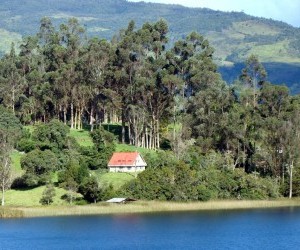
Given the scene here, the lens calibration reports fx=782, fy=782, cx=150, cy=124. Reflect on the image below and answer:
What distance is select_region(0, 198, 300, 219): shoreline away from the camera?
8812 cm

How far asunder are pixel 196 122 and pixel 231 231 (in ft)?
140

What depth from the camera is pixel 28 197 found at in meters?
95.2

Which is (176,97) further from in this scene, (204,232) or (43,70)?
(204,232)

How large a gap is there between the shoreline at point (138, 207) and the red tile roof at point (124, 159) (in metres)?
11.9

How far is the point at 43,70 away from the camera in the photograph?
139 m

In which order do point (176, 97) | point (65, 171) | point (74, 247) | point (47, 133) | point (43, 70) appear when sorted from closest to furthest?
point (74, 247), point (65, 171), point (47, 133), point (176, 97), point (43, 70)

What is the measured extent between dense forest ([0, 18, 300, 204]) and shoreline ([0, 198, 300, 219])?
184 centimetres

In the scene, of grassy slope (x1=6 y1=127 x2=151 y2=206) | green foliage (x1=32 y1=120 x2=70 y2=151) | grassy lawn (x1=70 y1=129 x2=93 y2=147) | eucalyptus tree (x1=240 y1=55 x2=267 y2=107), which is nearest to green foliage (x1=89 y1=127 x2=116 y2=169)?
grassy slope (x1=6 y1=127 x2=151 y2=206)

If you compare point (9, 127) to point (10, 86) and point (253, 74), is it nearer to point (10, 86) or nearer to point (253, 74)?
point (10, 86)

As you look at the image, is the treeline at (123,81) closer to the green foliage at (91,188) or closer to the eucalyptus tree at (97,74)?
the eucalyptus tree at (97,74)

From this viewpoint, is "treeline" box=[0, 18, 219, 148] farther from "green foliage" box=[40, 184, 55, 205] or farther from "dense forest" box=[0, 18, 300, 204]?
"green foliage" box=[40, 184, 55, 205]

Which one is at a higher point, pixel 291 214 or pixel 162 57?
pixel 162 57

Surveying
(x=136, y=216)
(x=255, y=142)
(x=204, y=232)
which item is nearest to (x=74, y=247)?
(x=204, y=232)

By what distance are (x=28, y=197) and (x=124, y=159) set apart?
1593cm
